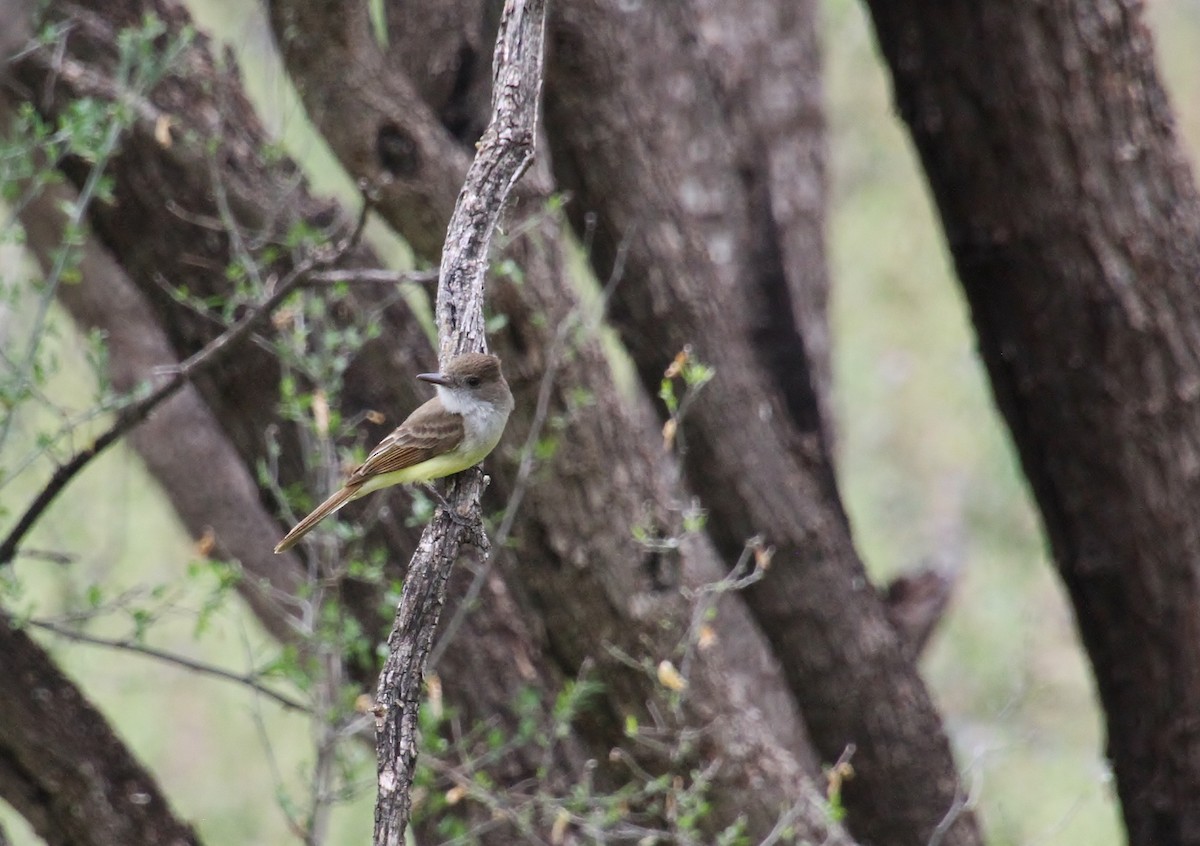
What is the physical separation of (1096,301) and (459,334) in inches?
118

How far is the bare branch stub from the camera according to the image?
2.13 meters

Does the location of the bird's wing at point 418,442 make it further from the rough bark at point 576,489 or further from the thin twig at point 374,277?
the rough bark at point 576,489

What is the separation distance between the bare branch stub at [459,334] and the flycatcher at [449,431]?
13 centimetres

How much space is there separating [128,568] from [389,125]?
7.44m

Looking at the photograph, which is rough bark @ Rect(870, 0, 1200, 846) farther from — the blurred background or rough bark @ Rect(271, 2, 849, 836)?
the blurred background

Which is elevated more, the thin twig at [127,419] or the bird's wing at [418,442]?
the thin twig at [127,419]

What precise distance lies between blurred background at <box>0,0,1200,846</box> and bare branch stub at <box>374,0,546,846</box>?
5.80m

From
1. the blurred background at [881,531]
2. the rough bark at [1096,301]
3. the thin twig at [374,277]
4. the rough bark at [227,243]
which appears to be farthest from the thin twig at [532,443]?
the blurred background at [881,531]

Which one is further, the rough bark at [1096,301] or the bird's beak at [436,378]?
the rough bark at [1096,301]

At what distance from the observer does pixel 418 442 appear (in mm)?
3494

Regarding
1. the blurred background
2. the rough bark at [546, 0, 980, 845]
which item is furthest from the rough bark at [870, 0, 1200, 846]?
the blurred background

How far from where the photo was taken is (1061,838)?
1052 centimetres

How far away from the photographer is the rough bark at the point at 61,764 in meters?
3.92

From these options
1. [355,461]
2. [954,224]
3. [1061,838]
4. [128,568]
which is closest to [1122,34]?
[954,224]
